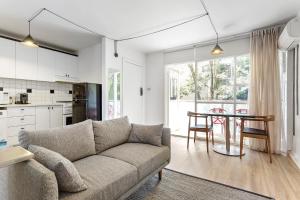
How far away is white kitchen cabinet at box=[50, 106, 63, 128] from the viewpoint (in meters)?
4.03

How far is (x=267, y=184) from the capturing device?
206cm

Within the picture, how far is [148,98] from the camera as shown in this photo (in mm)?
5234

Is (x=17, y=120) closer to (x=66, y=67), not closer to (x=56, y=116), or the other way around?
(x=56, y=116)

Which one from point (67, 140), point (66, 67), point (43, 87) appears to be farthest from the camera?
point (66, 67)

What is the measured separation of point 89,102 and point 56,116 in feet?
3.55

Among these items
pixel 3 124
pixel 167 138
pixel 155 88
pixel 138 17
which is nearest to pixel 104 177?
pixel 167 138

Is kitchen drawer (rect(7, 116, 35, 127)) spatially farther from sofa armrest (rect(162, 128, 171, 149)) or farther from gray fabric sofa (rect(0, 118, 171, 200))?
sofa armrest (rect(162, 128, 171, 149))

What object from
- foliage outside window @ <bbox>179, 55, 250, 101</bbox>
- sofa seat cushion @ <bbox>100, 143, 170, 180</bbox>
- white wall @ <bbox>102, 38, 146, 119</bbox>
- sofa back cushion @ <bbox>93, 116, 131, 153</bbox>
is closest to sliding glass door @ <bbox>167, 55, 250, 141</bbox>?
foliage outside window @ <bbox>179, 55, 250, 101</bbox>

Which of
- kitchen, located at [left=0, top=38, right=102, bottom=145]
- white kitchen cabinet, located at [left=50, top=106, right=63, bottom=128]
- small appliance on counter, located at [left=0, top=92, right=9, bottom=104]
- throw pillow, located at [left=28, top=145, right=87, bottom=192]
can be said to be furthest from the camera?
white kitchen cabinet, located at [left=50, top=106, right=63, bottom=128]

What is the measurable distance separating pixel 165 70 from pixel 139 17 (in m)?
2.23

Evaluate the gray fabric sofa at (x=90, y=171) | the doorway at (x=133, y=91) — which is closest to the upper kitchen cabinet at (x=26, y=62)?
the doorway at (x=133, y=91)

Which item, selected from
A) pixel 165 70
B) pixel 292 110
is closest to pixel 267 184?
pixel 292 110

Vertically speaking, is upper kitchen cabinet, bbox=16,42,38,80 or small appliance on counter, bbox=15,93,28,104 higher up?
upper kitchen cabinet, bbox=16,42,38,80

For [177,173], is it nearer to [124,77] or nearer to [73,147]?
[73,147]
